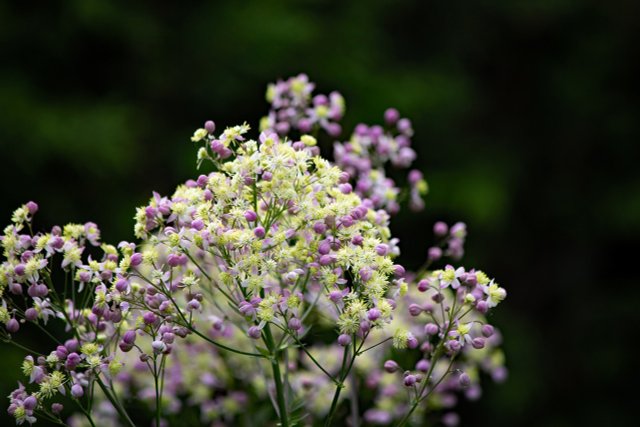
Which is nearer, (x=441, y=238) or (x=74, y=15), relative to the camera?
(x=441, y=238)

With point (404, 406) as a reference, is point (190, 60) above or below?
above

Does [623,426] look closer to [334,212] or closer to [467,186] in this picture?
[467,186]

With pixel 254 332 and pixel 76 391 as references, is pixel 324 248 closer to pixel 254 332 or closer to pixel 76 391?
pixel 254 332

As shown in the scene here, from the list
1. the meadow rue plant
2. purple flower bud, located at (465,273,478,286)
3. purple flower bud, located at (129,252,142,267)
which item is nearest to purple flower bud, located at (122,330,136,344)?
the meadow rue plant

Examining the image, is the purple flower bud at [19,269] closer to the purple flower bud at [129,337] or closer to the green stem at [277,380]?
the purple flower bud at [129,337]

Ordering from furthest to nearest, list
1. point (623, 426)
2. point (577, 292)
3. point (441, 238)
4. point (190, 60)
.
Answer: point (577, 292) → point (623, 426) → point (190, 60) → point (441, 238)

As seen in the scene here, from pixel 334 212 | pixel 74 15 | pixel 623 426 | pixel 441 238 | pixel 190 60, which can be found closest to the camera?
pixel 334 212

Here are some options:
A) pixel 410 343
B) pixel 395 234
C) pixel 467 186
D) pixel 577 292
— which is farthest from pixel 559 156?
pixel 410 343
